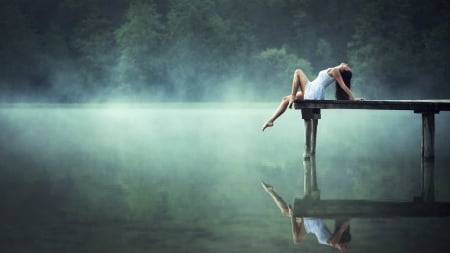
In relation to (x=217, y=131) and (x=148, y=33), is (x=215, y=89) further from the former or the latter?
(x=217, y=131)

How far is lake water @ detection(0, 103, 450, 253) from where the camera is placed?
532 cm

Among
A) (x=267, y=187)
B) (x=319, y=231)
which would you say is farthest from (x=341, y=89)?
(x=319, y=231)

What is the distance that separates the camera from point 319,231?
18.6 feet

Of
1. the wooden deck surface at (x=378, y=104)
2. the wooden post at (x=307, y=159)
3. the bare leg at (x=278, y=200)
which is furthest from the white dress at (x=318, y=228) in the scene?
the wooden deck surface at (x=378, y=104)

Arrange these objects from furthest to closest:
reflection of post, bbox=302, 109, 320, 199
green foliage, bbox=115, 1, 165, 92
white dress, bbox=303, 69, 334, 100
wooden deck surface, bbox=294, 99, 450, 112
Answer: green foliage, bbox=115, 1, 165, 92 → white dress, bbox=303, 69, 334, 100 → wooden deck surface, bbox=294, 99, 450, 112 → reflection of post, bbox=302, 109, 320, 199

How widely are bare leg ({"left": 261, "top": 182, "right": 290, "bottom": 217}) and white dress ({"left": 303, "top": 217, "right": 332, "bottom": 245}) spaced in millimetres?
350

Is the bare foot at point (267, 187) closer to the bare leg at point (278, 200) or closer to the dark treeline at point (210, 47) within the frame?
the bare leg at point (278, 200)

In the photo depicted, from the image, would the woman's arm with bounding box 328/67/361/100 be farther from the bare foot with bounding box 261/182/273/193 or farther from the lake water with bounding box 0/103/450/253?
the bare foot with bounding box 261/182/273/193

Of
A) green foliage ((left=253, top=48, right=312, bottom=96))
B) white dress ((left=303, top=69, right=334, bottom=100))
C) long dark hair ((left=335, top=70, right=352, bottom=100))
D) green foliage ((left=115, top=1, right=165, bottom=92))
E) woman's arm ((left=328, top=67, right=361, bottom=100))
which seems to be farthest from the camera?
green foliage ((left=115, top=1, right=165, bottom=92))

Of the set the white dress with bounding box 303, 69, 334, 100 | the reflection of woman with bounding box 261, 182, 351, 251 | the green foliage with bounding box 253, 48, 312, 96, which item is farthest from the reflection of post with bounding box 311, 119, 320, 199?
the green foliage with bounding box 253, 48, 312, 96

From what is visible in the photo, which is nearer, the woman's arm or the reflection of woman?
the reflection of woman

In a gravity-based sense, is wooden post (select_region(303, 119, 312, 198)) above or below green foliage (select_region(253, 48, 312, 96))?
below

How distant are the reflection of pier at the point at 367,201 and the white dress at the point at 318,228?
0.23 metres

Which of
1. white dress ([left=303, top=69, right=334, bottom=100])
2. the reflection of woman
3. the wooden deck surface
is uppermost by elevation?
white dress ([left=303, top=69, right=334, bottom=100])
